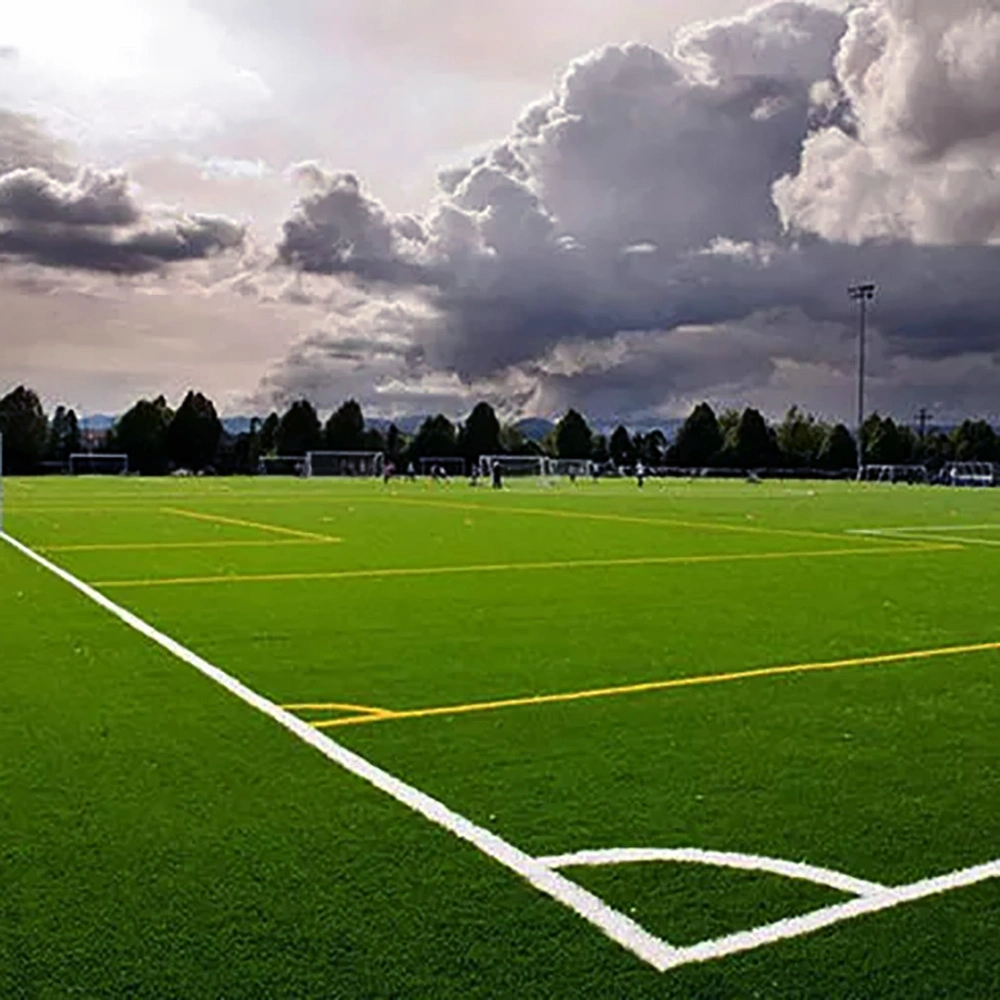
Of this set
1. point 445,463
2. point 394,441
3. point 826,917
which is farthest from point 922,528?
point 394,441

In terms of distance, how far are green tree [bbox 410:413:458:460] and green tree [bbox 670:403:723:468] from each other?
24.7 m

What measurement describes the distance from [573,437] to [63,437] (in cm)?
5512

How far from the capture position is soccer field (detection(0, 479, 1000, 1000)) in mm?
4426

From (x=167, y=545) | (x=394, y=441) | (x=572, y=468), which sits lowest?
(x=167, y=545)

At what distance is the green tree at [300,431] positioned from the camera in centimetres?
13288

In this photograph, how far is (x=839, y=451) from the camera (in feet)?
448

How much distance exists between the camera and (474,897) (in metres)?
4.95

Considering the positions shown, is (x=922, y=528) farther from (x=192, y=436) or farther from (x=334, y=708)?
(x=192, y=436)

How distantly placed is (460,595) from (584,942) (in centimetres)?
1048

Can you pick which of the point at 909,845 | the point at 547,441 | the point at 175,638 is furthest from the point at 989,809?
the point at 547,441

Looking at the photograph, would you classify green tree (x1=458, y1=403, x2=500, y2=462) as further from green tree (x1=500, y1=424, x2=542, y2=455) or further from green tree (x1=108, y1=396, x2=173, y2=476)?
green tree (x1=108, y1=396, x2=173, y2=476)

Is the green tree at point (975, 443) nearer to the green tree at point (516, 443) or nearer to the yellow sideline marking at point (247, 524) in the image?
the green tree at point (516, 443)

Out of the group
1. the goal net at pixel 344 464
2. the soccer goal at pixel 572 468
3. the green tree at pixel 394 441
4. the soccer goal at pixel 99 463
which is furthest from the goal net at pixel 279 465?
the soccer goal at pixel 572 468

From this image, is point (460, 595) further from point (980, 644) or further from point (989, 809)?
point (989, 809)
